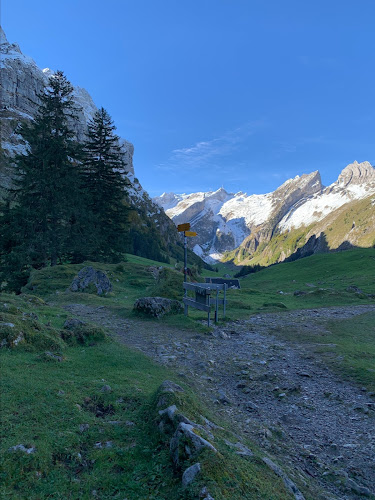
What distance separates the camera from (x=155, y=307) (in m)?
17.4

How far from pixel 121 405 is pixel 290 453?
3.71 m

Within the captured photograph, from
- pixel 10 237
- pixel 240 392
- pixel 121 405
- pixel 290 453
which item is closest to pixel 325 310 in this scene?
pixel 240 392

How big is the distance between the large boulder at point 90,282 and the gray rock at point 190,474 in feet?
69.6

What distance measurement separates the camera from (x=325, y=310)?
901 inches

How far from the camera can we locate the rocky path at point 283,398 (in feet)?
18.5

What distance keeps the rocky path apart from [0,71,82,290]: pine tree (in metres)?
17.8

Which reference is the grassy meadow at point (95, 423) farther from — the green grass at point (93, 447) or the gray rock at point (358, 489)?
the gray rock at point (358, 489)

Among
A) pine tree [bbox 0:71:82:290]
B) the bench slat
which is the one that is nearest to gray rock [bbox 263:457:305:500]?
the bench slat

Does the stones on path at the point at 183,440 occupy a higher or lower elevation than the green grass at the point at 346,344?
higher

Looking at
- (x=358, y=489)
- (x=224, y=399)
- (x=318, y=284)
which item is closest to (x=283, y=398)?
(x=224, y=399)

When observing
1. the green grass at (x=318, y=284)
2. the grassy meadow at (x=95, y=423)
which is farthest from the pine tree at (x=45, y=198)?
the green grass at (x=318, y=284)

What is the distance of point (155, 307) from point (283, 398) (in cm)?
1021

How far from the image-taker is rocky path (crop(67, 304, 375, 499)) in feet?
18.5

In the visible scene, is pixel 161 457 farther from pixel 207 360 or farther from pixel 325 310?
pixel 325 310
